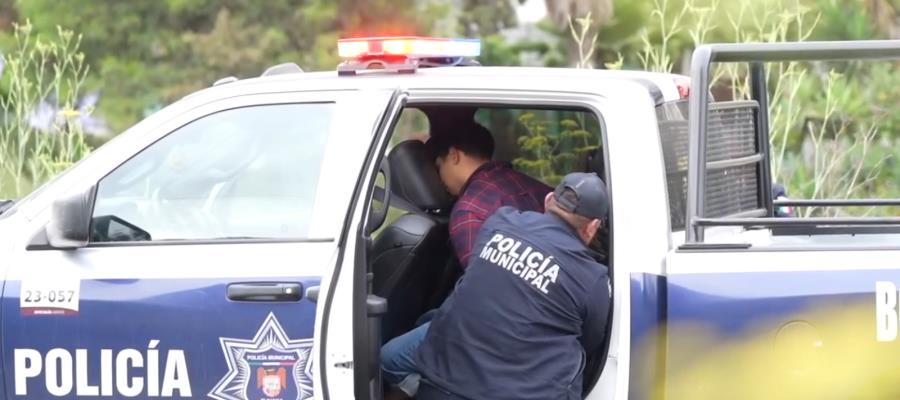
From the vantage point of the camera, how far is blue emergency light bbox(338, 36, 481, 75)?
414 centimetres

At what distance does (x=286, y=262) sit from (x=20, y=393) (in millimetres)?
859

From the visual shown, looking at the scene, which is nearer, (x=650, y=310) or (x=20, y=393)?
(x=650, y=310)

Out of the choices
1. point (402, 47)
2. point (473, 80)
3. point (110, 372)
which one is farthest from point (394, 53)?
point (110, 372)

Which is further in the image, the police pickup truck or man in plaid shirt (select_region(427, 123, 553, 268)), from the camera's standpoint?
man in plaid shirt (select_region(427, 123, 553, 268))

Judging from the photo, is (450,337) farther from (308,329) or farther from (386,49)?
(386,49)

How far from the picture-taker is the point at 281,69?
14.6 ft

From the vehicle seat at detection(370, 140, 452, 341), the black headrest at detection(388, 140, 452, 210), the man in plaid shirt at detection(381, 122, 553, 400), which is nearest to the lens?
the man in plaid shirt at detection(381, 122, 553, 400)

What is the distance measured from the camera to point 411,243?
4.55 m

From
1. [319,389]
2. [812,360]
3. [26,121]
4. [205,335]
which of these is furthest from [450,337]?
→ [26,121]

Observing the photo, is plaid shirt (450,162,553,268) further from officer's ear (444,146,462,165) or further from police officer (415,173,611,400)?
police officer (415,173,611,400)

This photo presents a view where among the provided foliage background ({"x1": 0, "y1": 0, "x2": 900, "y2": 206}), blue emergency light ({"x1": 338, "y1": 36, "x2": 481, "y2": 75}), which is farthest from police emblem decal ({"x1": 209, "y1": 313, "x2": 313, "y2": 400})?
foliage background ({"x1": 0, "y1": 0, "x2": 900, "y2": 206})

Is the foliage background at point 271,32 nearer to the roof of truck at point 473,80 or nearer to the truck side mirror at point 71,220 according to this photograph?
the roof of truck at point 473,80

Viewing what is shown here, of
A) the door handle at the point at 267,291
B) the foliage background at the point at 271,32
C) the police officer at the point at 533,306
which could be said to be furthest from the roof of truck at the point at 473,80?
the foliage background at the point at 271,32

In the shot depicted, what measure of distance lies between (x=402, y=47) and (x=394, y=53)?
0.03 m
